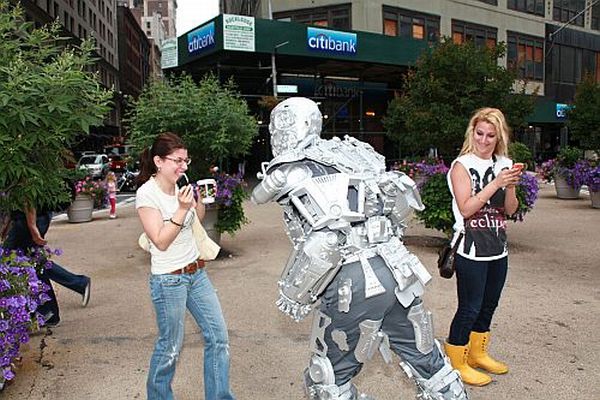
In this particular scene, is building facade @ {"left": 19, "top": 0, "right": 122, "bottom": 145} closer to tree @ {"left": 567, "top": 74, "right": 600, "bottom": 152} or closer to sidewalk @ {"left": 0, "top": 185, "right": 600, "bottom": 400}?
tree @ {"left": 567, "top": 74, "right": 600, "bottom": 152}

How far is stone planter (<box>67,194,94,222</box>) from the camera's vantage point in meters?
13.4

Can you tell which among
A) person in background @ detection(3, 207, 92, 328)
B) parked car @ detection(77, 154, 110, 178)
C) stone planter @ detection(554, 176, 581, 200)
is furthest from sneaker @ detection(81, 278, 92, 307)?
parked car @ detection(77, 154, 110, 178)

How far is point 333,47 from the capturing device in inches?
867

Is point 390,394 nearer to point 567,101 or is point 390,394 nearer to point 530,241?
point 530,241

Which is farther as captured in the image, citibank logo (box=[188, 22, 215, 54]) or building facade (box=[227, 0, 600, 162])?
building facade (box=[227, 0, 600, 162])

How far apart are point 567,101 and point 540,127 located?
2202 millimetres

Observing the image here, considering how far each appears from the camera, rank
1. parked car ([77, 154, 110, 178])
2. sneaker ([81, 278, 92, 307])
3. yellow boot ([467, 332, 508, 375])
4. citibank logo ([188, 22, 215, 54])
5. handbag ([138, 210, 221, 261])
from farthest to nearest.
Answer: parked car ([77, 154, 110, 178])
citibank logo ([188, 22, 215, 54])
sneaker ([81, 278, 92, 307])
yellow boot ([467, 332, 508, 375])
handbag ([138, 210, 221, 261])

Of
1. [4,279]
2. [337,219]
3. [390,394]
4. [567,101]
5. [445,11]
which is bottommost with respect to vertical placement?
[390,394]

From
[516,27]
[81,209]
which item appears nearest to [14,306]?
[81,209]

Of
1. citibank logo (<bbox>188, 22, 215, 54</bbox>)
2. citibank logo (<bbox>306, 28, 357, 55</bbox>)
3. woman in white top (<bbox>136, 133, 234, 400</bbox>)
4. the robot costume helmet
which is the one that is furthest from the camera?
citibank logo (<bbox>306, 28, 357, 55</bbox>)

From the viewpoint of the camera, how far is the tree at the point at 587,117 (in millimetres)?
17125

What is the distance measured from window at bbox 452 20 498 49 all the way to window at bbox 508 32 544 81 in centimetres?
179

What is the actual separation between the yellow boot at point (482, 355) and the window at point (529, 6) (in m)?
31.1

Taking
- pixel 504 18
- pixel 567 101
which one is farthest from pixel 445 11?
pixel 567 101
